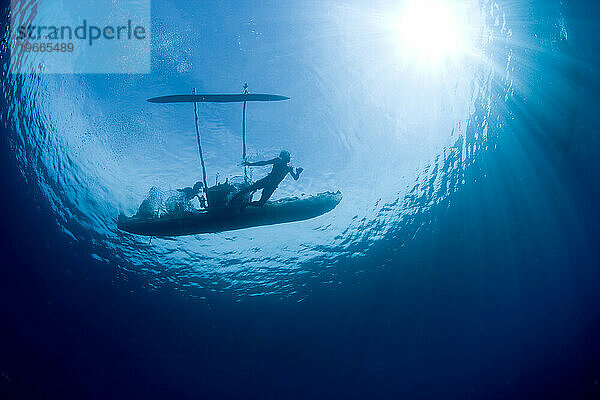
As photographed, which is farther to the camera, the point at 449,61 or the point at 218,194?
the point at 449,61

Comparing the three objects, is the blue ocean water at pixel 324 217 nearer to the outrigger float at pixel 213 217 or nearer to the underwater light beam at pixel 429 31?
the underwater light beam at pixel 429 31

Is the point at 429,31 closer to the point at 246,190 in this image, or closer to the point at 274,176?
the point at 274,176

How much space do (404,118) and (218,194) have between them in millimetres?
6665

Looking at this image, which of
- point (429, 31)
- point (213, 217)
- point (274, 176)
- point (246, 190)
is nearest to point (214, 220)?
point (213, 217)

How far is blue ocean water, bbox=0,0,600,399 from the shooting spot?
31.6ft

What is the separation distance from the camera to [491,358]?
2134 centimetres

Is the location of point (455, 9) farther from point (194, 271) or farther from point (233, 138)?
point (194, 271)

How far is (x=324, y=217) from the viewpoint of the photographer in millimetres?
14211

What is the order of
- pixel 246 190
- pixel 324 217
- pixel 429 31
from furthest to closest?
pixel 324 217
pixel 429 31
pixel 246 190

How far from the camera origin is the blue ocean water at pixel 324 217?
9625 millimetres

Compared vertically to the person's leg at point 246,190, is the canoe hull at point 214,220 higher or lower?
lower

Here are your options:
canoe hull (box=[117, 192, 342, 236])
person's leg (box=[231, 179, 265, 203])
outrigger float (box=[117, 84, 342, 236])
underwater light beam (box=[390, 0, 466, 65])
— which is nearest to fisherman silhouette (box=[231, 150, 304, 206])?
person's leg (box=[231, 179, 265, 203])

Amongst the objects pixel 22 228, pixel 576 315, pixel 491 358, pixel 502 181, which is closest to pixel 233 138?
pixel 22 228

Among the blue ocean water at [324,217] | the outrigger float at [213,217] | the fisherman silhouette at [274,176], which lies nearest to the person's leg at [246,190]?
the fisherman silhouette at [274,176]
